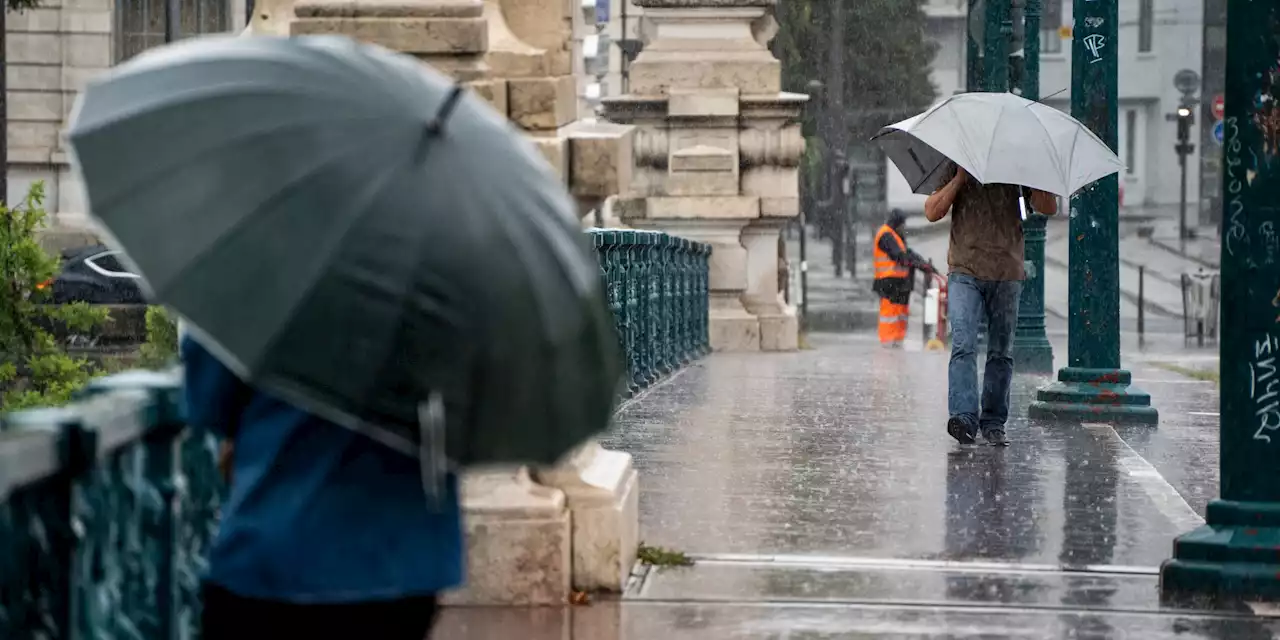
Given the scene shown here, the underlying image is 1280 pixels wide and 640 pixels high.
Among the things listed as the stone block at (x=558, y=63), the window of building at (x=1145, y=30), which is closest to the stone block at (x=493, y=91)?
the stone block at (x=558, y=63)

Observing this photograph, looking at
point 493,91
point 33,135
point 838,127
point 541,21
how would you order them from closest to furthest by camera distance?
point 493,91
point 541,21
point 33,135
point 838,127

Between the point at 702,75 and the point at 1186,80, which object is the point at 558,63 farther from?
the point at 1186,80

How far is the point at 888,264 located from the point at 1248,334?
1899cm

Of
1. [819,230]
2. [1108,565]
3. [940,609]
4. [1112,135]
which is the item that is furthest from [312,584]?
[819,230]

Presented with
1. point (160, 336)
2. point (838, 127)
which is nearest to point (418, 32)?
point (160, 336)

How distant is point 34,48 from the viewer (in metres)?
35.0

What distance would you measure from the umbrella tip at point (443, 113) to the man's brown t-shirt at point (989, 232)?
8168 mm

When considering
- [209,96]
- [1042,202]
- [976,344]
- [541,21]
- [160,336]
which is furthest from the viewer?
[1042,202]

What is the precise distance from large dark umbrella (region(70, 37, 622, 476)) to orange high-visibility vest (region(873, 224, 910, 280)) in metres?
22.7

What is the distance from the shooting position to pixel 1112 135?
13.5 metres

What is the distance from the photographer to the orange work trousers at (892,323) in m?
26.3

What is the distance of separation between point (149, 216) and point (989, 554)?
5230mm

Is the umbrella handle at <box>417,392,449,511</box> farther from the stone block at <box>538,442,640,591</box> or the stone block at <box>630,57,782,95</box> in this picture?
the stone block at <box>630,57,782,95</box>

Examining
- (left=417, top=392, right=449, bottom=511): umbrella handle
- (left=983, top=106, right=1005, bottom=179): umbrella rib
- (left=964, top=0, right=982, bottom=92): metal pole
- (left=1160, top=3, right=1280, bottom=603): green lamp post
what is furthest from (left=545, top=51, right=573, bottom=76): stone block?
(left=964, top=0, right=982, bottom=92): metal pole
